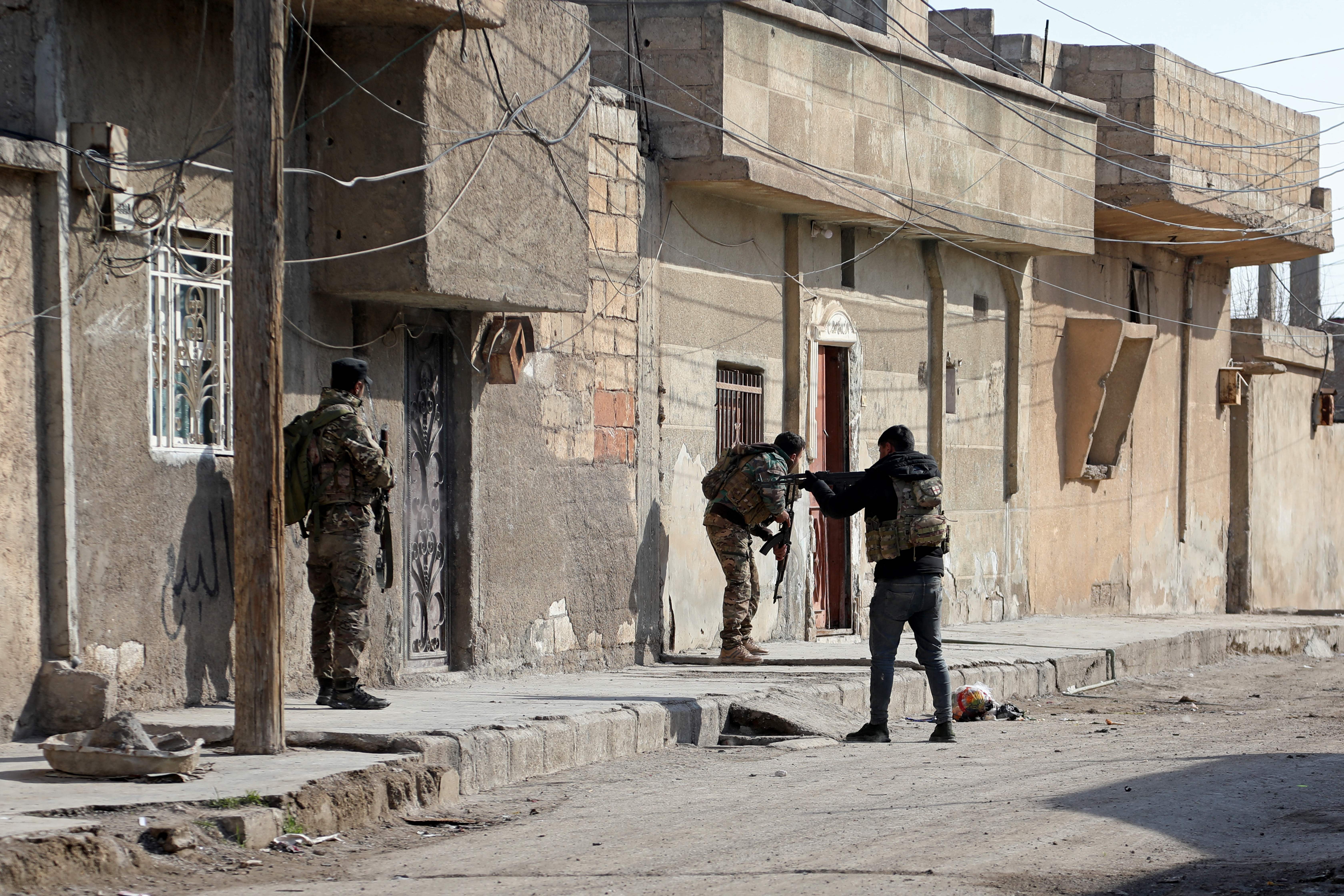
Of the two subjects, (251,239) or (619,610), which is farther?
(619,610)

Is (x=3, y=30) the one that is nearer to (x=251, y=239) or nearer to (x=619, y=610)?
(x=251, y=239)

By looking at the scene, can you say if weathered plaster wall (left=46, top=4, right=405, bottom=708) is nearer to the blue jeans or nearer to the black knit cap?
the black knit cap

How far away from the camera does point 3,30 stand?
720 cm

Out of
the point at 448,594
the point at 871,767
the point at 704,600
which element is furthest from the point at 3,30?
the point at 704,600

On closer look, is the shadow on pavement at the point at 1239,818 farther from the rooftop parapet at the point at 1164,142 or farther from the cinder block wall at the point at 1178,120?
the cinder block wall at the point at 1178,120

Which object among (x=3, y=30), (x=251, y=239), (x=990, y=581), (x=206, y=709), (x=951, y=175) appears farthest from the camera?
(x=990, y=581)

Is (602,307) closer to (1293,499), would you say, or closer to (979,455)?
(979,455)

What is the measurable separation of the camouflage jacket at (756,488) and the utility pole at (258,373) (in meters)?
4.79

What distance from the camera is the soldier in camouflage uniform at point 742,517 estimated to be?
36.6 ft

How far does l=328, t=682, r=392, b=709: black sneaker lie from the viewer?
816cm

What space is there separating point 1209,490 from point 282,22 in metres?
17.3

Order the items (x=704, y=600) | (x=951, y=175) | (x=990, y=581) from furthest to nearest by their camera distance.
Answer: (x=990, y=581) < (x=951, y=175) < (x=704, y=600)

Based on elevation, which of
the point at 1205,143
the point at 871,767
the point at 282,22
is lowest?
the point at 871,767

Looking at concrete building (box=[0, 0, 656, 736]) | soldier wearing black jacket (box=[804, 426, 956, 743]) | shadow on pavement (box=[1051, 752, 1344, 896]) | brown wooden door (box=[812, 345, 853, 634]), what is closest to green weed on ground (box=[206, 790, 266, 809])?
concrete building (box=[0, 0, 656, 736])
